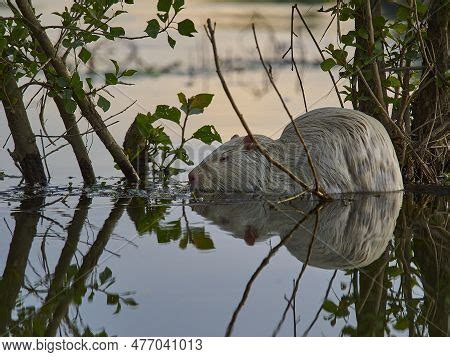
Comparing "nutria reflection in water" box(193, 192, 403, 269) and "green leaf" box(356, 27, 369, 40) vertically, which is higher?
"green leaf" box(356, 27, 369, 40)

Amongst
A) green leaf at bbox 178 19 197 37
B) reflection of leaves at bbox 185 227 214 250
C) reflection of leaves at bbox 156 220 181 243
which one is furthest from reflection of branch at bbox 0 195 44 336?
green leaf at bbox 178 19 197 37

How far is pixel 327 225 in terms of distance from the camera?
4.13 m

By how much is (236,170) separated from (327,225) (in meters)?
1.46

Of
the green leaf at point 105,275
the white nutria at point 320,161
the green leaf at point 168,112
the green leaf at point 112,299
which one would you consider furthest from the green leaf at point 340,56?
the green leaf at point 112,299

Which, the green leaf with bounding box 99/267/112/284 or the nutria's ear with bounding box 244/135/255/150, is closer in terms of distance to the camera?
the green leaf with bounding box 99/267/112/284

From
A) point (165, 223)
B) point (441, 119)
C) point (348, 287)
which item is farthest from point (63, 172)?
point (348, 287)

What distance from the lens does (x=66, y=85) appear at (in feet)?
17.1

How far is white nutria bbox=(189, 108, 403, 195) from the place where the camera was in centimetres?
525

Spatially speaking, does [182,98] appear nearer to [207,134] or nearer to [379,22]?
[207,134]

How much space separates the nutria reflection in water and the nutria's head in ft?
1.64

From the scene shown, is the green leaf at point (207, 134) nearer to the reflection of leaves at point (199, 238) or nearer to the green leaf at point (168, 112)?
the green leaf at point (168, 112)

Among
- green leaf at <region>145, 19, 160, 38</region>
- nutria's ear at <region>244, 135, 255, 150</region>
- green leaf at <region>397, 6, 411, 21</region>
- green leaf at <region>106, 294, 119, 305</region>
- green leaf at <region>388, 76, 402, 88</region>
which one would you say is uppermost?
green leaf at <region>397, 6, 411, 21</region>

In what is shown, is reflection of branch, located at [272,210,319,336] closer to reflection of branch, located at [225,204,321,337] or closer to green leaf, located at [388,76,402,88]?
reflection of branch, located at [225,204,321,337]

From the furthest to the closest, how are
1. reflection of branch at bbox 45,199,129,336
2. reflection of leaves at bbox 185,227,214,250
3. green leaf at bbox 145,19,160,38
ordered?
1. green leaf at bbox 145,19,160,38
2. reflection of leaves at bbox 185,227,214,250
3. reflection of branch at bbox 45,199,129,336
